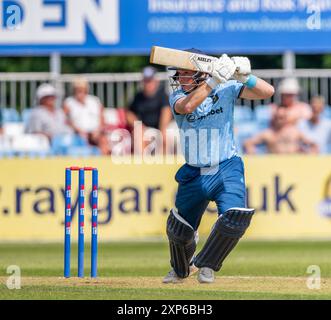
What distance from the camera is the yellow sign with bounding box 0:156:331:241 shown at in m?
17.0

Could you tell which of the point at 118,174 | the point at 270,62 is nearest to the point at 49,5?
the point at 118,174

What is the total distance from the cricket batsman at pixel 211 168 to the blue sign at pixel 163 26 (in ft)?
29.0

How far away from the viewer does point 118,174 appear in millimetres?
17219

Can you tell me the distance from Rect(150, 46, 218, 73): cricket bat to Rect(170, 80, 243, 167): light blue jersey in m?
0.43

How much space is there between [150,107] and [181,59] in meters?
8.59

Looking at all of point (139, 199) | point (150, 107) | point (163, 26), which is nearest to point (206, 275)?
point (139, 199)

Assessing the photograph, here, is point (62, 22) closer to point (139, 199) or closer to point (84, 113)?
point (84, 113)

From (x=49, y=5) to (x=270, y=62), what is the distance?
930cm

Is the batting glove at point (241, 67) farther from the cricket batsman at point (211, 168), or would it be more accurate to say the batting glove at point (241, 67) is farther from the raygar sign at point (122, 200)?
the raygar sign at point (122, 200)

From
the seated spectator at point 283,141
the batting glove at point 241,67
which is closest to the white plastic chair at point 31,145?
the seated spectator at point 283,141

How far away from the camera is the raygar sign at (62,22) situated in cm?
1936

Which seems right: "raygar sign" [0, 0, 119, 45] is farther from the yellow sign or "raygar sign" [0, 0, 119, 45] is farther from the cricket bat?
the cricket bat

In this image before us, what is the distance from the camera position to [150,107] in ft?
61.0

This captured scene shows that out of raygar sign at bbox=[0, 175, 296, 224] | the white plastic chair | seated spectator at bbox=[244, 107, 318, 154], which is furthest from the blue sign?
raygar sign at bbox=[0, 175, 296, 224]
